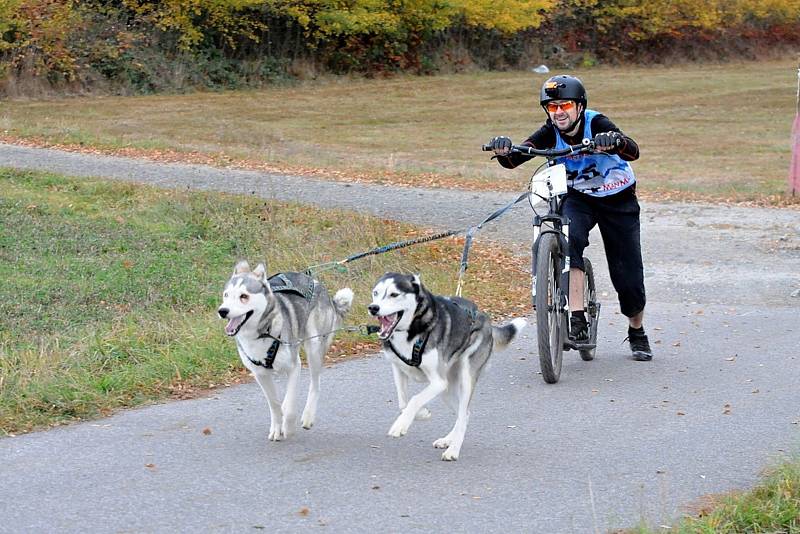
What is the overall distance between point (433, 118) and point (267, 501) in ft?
118

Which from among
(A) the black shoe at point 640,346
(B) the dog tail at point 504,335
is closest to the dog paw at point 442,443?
(B) the dog tail at point 504,335

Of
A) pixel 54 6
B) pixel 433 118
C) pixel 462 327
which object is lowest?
pixel 433 118

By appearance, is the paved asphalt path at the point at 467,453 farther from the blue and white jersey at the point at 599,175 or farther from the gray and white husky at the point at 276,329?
the blue and white jersey at the point at 599,175

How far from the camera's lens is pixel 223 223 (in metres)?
16.3

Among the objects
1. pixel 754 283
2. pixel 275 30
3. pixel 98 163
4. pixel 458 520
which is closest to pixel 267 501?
pixel 458 520

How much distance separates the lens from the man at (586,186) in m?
8.42

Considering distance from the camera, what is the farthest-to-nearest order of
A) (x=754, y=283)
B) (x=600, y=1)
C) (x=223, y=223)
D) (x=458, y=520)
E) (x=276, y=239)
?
(x=600, y=1) < (x=223, y=223) < (x=276, y=239) < (x=754, y=283) < (x=458, y=520)

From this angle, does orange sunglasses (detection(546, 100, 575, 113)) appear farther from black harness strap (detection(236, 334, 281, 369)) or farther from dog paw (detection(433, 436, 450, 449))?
black harness strap (detection(236, 334, 281, 369))

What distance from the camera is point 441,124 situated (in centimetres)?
4000

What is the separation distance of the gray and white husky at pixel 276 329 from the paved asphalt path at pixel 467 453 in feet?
0.72

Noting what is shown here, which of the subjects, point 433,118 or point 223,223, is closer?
point 223,223

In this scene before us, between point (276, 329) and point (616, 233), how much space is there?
3.24 metres

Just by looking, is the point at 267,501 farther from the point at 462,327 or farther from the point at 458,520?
the point at 462,327

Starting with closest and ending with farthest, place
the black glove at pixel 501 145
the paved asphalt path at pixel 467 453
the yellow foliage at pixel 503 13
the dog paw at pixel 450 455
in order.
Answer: the paved asphalt path at pixel 467 453 → the dog paw at pixel 450 455 → the black glove at pixel 501 145 → the yellow foliage at pixel 503 13
